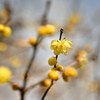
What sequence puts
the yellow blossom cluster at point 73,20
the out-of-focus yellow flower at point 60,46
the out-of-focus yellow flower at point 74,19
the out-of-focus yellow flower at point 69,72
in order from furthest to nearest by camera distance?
the out-of-focus yellow flower at point 74,19 → the yellow blossom cluster at point 73,20 → the out-of-focus yellow flower at point 69,72 → the out-of-focus yellow flower at point 60,46

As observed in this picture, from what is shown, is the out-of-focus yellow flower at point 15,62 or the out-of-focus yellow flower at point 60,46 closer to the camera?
the out-of-focus yellow flower at point 60,46

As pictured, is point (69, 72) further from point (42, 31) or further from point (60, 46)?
point (42, 31)

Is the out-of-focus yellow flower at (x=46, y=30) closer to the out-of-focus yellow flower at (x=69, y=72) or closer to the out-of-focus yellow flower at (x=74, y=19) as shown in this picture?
the out-of-focus yellow flower at (x=69, y=72)

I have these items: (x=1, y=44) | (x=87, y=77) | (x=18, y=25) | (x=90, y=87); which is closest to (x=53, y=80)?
(x=1, y=44)

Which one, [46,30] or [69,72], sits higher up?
[46,30]

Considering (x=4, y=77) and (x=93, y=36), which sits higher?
(x=93, y=36)

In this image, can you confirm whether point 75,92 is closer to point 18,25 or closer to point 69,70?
point 18,25

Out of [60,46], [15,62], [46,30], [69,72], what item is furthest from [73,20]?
[60,46]

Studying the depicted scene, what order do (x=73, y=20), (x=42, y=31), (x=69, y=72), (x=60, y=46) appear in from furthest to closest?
(x=73, y=20)
(x=42, y=31)
(x=69, y=72)
(x=60, y=46)

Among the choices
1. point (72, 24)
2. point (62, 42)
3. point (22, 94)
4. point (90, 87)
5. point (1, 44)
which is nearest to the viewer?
point (62, 42)

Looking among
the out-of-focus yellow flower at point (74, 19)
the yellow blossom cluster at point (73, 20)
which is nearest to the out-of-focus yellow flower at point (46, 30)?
the yellow blossom cluster at point (73, 20)

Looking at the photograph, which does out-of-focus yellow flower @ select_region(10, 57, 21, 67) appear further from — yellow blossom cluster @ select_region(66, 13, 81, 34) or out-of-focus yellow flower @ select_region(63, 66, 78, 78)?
out-of-focus yellow flower @ select_region(63, 66, 78, 78)
